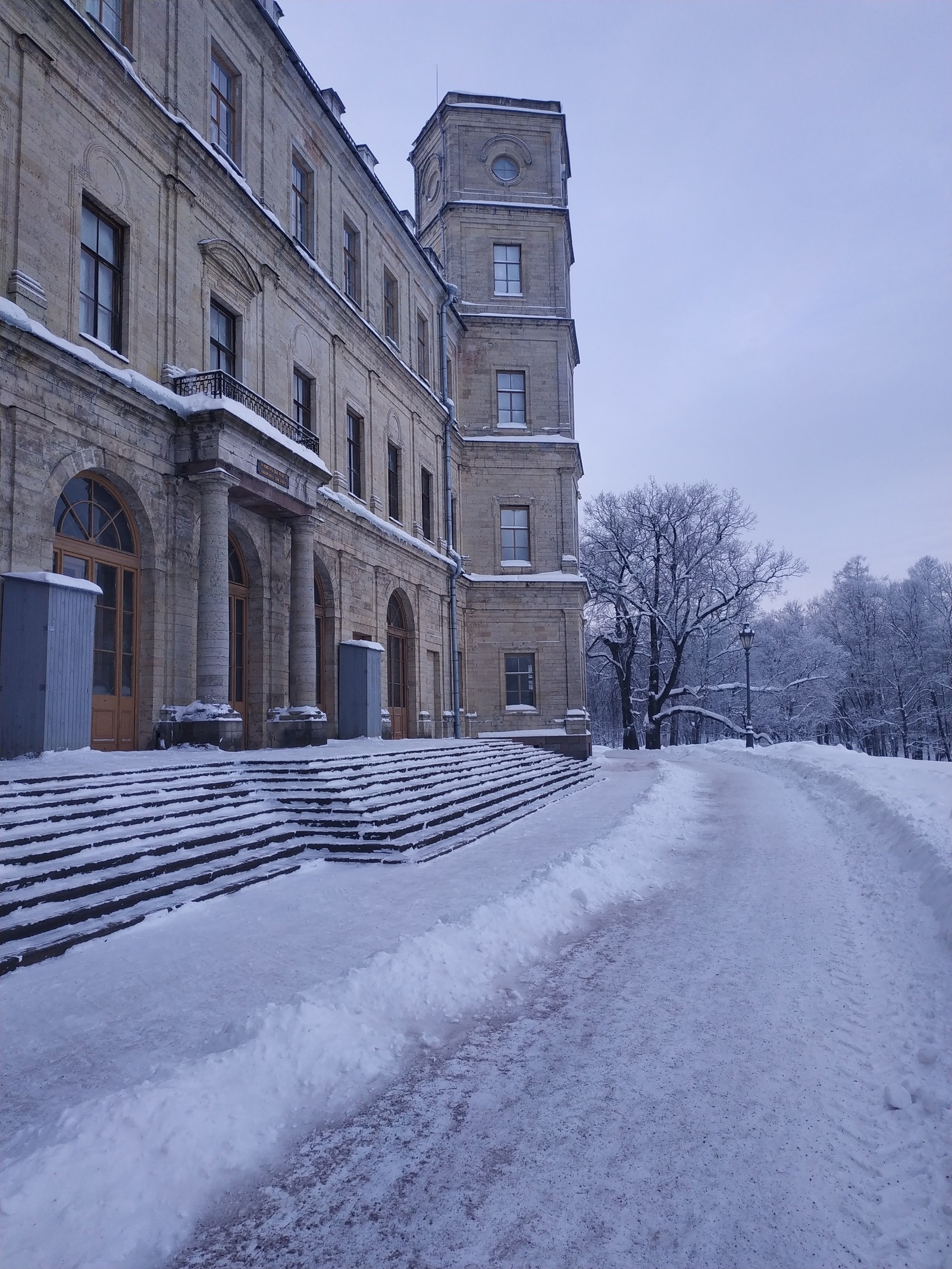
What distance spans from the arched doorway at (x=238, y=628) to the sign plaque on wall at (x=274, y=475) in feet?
4.74

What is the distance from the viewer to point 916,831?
7.84m

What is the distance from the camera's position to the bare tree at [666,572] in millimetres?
35719

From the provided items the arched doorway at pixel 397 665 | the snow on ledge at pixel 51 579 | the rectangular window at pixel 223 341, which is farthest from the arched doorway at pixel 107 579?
the arched doorway at pixel 397 665

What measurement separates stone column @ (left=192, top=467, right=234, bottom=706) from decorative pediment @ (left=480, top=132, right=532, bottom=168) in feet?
73.5

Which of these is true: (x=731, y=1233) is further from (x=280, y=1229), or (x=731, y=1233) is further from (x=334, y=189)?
(x=334, y=189)

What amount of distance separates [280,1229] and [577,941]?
3.38 metres

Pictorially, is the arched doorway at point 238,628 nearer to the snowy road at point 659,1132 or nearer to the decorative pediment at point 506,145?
the snowy road at point 659,1132

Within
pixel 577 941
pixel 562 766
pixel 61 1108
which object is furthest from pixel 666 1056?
pixel 562 766

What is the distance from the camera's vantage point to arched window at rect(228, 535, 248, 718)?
14750 millimetres

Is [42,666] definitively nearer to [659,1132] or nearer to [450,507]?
[659,1132]

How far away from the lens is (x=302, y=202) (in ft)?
60.2

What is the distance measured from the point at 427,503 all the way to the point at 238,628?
11.6 metres

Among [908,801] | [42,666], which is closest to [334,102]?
[42,666]

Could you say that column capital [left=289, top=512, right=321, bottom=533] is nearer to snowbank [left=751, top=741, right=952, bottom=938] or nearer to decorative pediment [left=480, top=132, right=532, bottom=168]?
snowbank [left=751, top=741, right=952, bottom=938]
